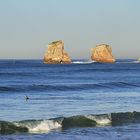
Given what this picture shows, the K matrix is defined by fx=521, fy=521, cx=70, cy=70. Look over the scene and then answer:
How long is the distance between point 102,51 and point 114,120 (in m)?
156

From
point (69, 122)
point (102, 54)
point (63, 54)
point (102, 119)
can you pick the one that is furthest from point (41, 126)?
point (102, 54)

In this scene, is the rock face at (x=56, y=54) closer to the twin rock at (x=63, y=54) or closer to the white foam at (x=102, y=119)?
the twin rock at (x=63, y=54)

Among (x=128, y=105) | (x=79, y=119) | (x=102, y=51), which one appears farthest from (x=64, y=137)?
(x=102, y=51)

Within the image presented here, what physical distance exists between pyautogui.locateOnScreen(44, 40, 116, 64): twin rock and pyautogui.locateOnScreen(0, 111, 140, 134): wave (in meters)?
149

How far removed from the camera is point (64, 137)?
2269 cm

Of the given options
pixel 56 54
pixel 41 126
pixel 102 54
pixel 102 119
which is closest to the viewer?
pixel 41 126

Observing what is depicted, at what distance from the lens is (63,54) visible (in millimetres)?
184500

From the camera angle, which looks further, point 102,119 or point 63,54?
point 63,54

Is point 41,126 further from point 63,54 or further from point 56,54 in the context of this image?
point 63,54

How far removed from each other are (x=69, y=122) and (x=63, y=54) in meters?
158

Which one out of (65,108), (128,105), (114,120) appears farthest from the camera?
(128,105)

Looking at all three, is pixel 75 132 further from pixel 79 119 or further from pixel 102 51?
pixel 102 51

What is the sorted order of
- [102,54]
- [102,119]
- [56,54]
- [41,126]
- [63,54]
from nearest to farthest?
1. [41,126]
2. [102,119]
3. [56,54]
4. [63,54]
5. [102,54]

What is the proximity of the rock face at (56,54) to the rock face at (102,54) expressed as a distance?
10.6 metres
